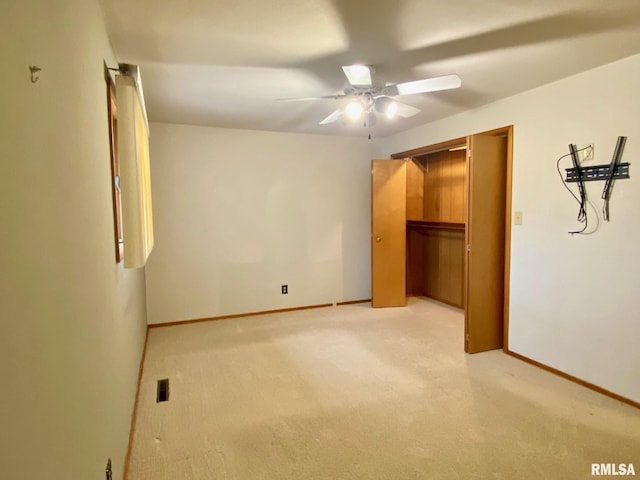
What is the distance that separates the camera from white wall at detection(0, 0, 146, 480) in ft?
2.27

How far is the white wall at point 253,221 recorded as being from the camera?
430 cm

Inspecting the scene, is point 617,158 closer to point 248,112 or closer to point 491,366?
point 491,366

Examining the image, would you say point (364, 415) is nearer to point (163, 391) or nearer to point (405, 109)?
point (163, 391)

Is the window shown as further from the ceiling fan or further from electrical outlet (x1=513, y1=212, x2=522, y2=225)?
electrical outlet (x1=513, y1=212, x2=522, y2=225)

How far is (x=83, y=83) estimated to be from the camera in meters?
1.39

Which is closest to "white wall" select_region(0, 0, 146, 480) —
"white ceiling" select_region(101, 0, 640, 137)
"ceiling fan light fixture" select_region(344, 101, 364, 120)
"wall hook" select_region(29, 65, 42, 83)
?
"wall hook" select_region(29, 65, 42, 83)

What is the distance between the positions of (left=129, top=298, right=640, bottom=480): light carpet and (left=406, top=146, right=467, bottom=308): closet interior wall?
5.10 ft

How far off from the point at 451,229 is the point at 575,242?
2.28 meters

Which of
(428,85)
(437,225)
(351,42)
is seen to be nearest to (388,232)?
(437,225)

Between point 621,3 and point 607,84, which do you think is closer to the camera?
point 621,3

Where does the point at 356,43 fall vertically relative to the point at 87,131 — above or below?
above

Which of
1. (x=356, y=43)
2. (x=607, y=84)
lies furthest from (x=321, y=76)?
(x=607, y=84)

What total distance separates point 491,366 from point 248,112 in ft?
10.7

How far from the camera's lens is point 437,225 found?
5.26 m
